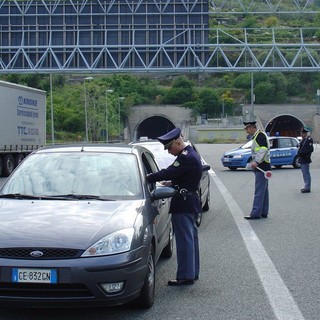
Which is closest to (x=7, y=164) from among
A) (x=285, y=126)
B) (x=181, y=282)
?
(x=181, y=282)

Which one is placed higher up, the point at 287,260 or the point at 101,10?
the point at 101,10

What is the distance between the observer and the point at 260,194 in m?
12.1

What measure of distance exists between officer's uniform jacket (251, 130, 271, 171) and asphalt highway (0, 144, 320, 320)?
1.10 m

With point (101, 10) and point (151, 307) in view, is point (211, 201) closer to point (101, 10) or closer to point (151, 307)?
point (151, 307)

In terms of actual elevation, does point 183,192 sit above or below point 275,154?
above

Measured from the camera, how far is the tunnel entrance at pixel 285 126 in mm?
104750

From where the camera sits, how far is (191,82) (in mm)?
122125

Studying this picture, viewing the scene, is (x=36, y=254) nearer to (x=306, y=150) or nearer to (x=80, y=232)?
(x=80, y=232)

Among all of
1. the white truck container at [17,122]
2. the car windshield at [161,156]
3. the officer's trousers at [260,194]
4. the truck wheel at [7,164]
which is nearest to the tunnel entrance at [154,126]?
the white truck container at [17,122]

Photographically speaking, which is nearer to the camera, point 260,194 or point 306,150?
point 260,194

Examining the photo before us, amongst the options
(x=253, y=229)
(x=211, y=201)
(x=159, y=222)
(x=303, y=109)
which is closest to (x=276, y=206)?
(x=211, y=201)

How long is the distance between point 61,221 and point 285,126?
352ft

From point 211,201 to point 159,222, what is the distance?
29.8 feet

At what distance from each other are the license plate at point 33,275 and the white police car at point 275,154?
23.3m
